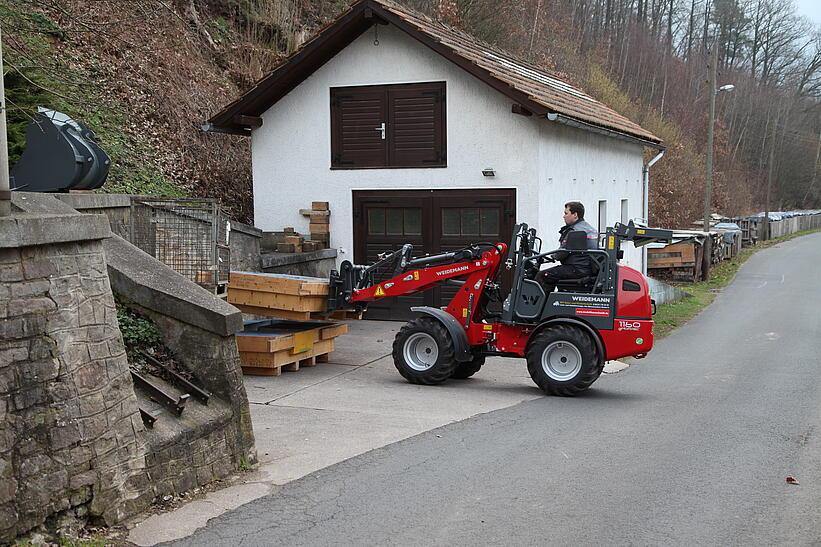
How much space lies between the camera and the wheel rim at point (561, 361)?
1173cm

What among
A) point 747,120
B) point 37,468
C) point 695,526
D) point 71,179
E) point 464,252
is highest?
point 747,120

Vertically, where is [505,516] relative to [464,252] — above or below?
below

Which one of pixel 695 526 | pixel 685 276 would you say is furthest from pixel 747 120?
pixel 695 526

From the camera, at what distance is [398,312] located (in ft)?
60.3

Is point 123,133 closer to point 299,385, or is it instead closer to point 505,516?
point 299,385

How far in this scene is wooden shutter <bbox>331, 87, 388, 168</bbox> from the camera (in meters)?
18.0

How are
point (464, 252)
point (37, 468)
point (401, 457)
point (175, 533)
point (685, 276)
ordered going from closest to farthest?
point (37, 468) → point (175, 533) → point (401, 457) → point (464, 252) → point (685, 276)

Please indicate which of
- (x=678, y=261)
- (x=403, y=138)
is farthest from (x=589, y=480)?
(x=678, y=261)

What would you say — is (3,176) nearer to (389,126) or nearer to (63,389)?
(63,389)

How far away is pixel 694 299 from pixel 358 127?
11866 millimetres

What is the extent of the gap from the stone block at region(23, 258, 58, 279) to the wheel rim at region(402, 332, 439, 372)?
22.0 ft

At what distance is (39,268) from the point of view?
6.18 m

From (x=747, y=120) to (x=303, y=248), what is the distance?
65816 mm

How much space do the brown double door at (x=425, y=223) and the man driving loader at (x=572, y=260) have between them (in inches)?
194
